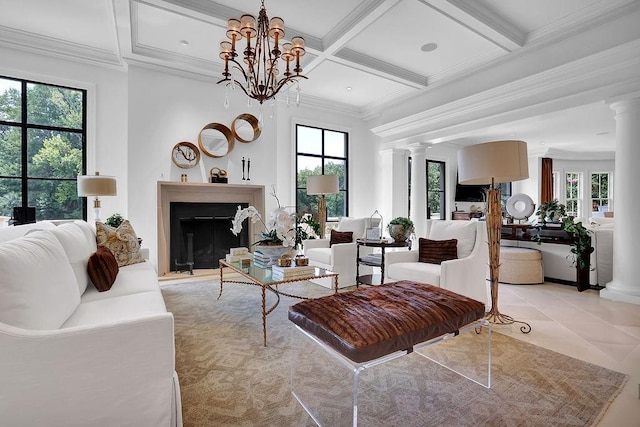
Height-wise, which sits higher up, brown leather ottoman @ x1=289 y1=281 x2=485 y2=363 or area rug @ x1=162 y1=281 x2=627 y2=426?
brown leather ottoman @ x1=289 y1=281 x2=485 y2=363

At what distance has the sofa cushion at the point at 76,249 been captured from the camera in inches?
84.5

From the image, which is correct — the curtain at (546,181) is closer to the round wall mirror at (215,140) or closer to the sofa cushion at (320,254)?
the sofa cushion at (320,254)

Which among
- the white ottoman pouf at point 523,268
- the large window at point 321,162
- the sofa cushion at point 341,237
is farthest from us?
the large window at point 321,162

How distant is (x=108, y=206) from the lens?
4613mm

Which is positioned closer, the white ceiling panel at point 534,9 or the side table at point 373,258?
the white ceiling panel at point 534,9

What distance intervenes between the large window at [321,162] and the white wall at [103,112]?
2.84 metres

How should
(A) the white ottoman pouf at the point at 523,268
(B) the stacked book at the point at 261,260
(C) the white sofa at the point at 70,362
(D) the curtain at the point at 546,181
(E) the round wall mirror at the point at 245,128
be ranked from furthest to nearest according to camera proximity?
(D) the curtain at the point at 546,181 < (E) the round wall mirror at the point at 245,128 < (A) the white ottoman pouf at the point at 523,268 < (B) the stacked book at the point at 261,260 < (C) the white sofa at the point at 70,362

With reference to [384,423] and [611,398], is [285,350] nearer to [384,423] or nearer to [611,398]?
[384,423]

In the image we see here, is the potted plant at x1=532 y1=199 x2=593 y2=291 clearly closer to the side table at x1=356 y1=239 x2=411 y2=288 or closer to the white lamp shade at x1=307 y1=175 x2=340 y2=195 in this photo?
the side table at x1=356 y1=239 x2=411 y2=288

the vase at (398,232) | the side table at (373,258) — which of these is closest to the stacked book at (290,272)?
the side table at (373,258)

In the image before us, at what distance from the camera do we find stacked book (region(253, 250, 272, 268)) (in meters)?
3.11

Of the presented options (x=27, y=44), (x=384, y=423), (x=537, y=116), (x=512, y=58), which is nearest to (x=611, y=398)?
(x=384, y=423)

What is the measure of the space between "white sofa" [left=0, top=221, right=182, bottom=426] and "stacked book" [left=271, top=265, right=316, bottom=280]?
1.30m

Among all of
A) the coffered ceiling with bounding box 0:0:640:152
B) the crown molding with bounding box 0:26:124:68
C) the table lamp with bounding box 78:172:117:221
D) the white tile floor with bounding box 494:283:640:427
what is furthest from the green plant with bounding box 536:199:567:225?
the crown molding with bounding box 0:26:124:68
